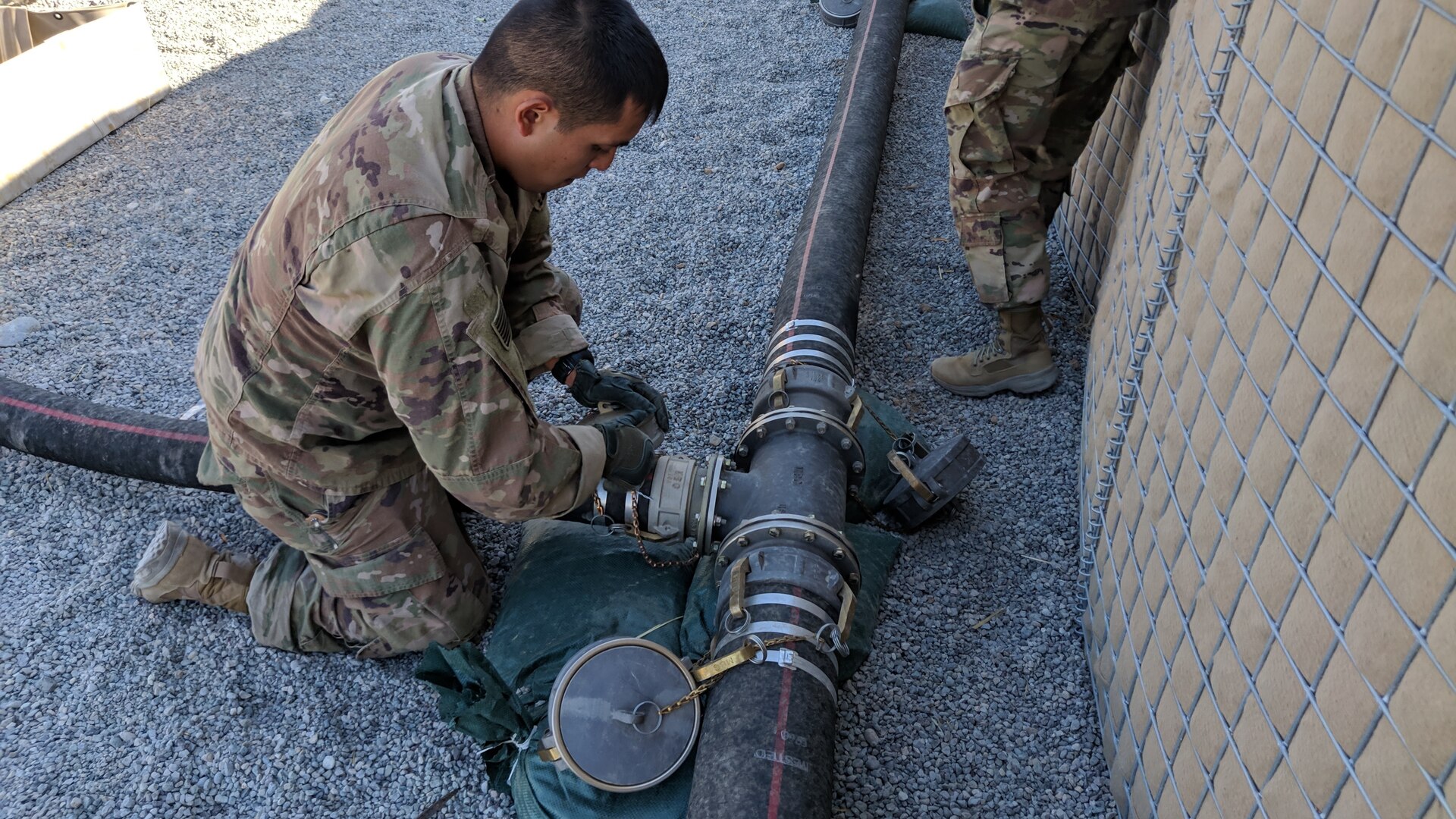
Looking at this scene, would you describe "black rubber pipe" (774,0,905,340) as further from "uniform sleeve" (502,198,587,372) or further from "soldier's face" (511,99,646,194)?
"soldier's face" (511,99,646,194)

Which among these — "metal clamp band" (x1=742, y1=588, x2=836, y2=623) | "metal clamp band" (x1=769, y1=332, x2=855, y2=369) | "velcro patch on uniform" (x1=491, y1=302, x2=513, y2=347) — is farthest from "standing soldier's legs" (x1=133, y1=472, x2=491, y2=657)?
"metal clamp band" (x1=769, y1=332, x2=855, y2=369)

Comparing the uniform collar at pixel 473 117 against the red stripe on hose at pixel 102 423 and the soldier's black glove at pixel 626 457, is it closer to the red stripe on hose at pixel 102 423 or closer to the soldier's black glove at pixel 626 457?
the soldier's black glove at pixel 626 457

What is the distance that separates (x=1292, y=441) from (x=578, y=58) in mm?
1419

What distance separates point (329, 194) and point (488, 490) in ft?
2.25

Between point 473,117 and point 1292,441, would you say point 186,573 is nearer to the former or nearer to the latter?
point 473,117

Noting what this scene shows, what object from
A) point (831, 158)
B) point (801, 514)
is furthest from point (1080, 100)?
point (801, 514)

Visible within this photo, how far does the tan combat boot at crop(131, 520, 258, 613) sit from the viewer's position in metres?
2.69

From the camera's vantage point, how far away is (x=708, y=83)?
5520 mm

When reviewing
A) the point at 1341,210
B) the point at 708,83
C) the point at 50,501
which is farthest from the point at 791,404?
the point at 708,83

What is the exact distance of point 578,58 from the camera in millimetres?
1893

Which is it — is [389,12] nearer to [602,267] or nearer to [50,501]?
[602,267]

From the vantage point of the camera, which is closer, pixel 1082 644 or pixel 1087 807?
pixel 1087 807

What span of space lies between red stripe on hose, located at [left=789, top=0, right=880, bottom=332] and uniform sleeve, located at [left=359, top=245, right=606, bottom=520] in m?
1.08

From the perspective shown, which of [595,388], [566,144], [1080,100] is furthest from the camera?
[1080,100]
